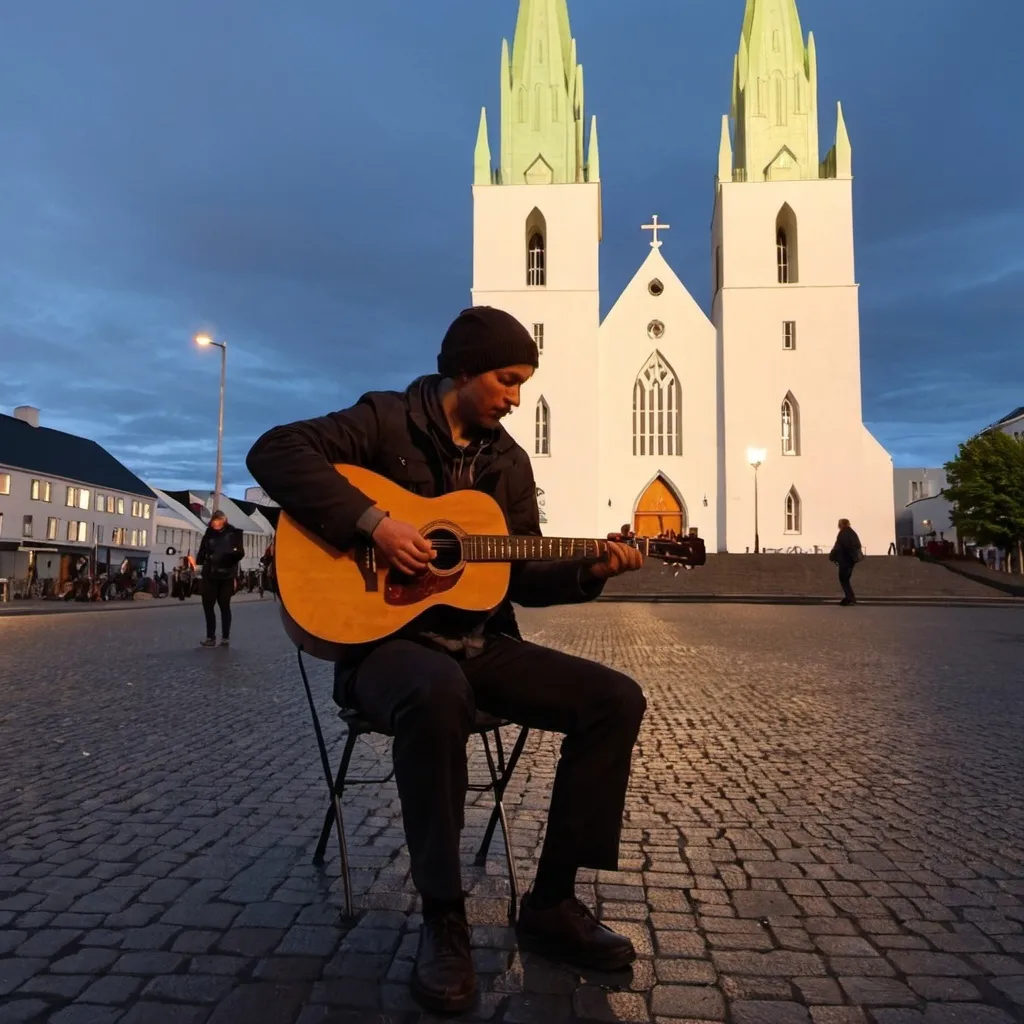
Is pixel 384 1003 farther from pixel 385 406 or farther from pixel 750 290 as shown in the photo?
pixel 750 290

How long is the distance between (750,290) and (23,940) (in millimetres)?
A: 40772

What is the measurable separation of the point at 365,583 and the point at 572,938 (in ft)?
3.62

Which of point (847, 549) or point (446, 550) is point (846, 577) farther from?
point (446, 550)

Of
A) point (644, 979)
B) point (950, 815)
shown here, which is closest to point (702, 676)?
point (950, 815)

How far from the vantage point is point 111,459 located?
6031 centimetres

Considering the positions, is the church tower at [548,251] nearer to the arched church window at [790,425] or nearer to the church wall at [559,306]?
the church wall at [559,306]

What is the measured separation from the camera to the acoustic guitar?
2561 mm

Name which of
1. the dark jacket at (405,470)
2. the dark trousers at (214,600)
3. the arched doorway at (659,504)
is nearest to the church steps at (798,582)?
the arched doorway at (659,504)

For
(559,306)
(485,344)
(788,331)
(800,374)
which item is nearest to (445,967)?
(485,344)

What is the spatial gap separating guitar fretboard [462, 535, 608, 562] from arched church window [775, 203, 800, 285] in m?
40.1

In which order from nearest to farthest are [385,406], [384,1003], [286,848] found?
[384,1003], [385,406], [286,848]

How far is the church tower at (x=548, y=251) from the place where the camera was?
3953cm

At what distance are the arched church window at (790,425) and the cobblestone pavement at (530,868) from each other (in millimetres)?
33861

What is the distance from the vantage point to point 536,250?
41.4 m
